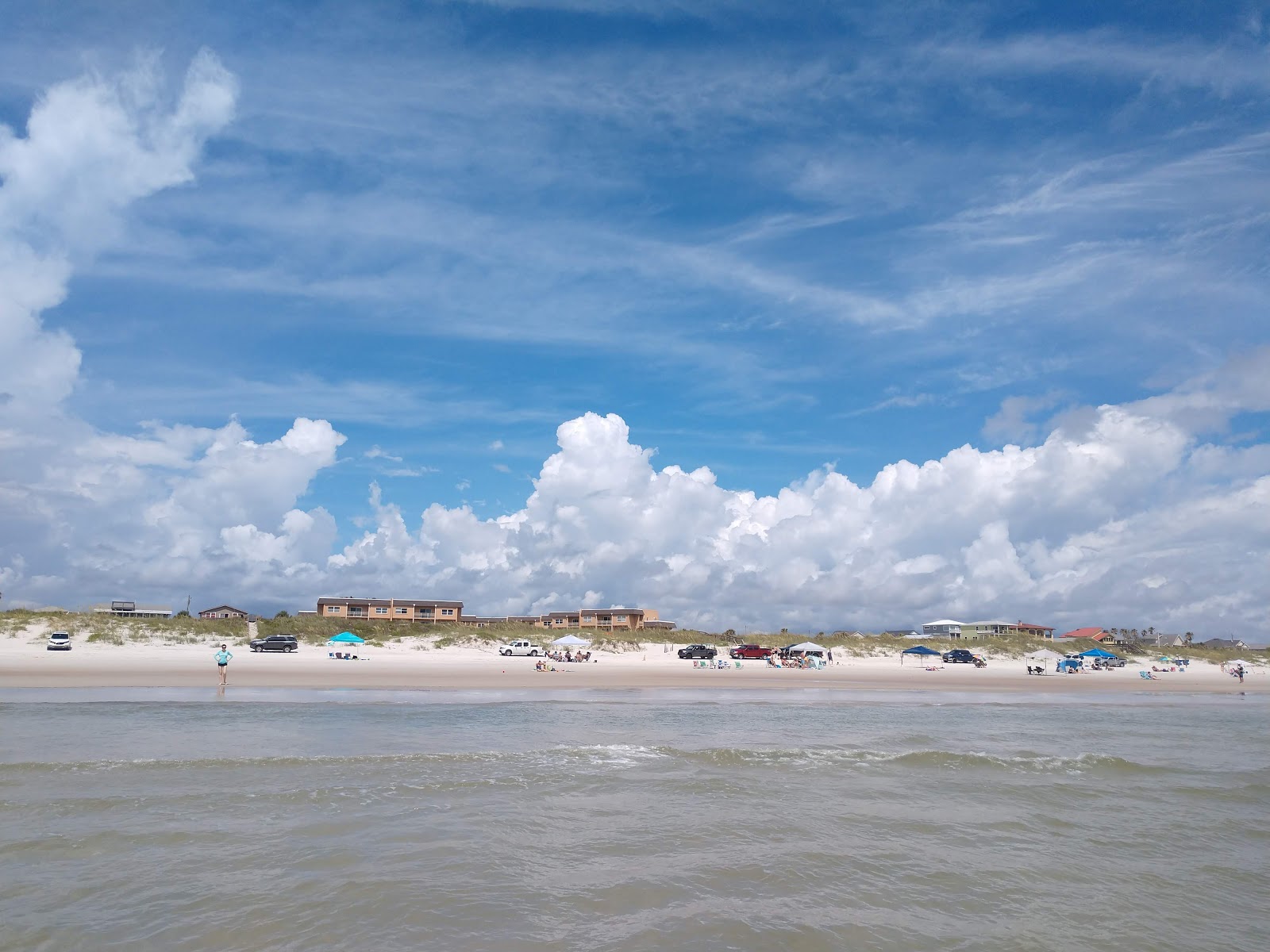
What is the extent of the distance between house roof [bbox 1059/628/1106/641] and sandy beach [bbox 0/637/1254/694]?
151ft

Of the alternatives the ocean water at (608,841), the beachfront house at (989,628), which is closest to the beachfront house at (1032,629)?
the beachfront house at (989,628)

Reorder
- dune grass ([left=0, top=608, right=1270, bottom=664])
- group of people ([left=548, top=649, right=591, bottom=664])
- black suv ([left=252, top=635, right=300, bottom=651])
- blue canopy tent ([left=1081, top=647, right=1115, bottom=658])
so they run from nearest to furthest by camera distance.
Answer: dune grass ([left=0, top=608, right=1270, bottom=664])
black suv ([left=252, top=635, right=300, bottom=651])
group of people ([left=548, top=649, right=591, bottom=664])
blue canopy tent ([left=1081, top=647, right=1115, bottom=658])

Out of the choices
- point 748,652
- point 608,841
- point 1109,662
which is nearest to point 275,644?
point 748,652

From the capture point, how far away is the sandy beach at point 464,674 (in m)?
35.4

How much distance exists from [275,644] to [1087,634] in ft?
365

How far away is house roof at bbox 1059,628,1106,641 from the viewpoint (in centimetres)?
11031

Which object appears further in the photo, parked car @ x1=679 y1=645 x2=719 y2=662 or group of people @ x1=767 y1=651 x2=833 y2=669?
parked car @ x1=679 y1=645 x2=719 y2=662

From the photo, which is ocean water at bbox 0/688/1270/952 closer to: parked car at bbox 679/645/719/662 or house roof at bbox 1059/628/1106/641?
parked car at bbox 679/645/719/662

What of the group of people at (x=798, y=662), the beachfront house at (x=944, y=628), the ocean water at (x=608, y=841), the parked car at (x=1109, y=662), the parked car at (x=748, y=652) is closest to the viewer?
the ocean water at (x=608, y=841)

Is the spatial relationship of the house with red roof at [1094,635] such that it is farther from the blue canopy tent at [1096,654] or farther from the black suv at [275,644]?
the black suv at [275,644]

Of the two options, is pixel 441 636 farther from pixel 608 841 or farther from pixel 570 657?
pixel 608 841

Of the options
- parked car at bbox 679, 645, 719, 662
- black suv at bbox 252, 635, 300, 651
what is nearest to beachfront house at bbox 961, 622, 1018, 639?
parked car at bbox 679, 645, 719, 662

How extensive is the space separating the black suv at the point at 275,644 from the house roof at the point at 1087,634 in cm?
10179

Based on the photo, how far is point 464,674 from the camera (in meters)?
44.0
